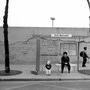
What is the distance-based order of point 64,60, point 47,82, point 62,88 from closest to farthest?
point 62,88 → point 47,82 → point 64,60

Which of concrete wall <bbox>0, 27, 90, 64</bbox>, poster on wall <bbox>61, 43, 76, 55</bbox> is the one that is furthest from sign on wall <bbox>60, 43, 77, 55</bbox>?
concrete wall <bbox>0, 27, 90, 64</bbox>

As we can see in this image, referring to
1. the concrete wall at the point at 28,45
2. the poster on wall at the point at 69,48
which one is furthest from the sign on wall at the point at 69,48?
the concrete wall at the point at 28,45

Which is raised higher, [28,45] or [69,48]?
[28,45]

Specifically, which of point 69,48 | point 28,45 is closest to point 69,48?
point 69,48

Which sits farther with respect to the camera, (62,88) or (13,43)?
(13,43)

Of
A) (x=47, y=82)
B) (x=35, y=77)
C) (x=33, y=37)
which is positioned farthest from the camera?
(x=33, y=37)

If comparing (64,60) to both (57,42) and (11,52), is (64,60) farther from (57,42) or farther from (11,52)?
(11,52)

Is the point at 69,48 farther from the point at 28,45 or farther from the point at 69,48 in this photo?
the point at 28,45

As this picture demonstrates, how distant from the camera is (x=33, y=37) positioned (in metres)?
17.2

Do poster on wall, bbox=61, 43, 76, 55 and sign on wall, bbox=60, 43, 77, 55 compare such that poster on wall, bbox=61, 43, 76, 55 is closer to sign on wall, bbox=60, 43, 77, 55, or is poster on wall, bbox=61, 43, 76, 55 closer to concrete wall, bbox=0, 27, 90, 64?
sign on wall, bbox=60, 43, 77, 55

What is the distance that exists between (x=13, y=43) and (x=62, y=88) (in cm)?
941

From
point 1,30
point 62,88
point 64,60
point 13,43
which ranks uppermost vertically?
point 1,30

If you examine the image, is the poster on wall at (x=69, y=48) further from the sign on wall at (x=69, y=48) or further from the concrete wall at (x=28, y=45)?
the concrete wall at (x=28, y=45)

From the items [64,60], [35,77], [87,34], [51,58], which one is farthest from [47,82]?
[87,34]
